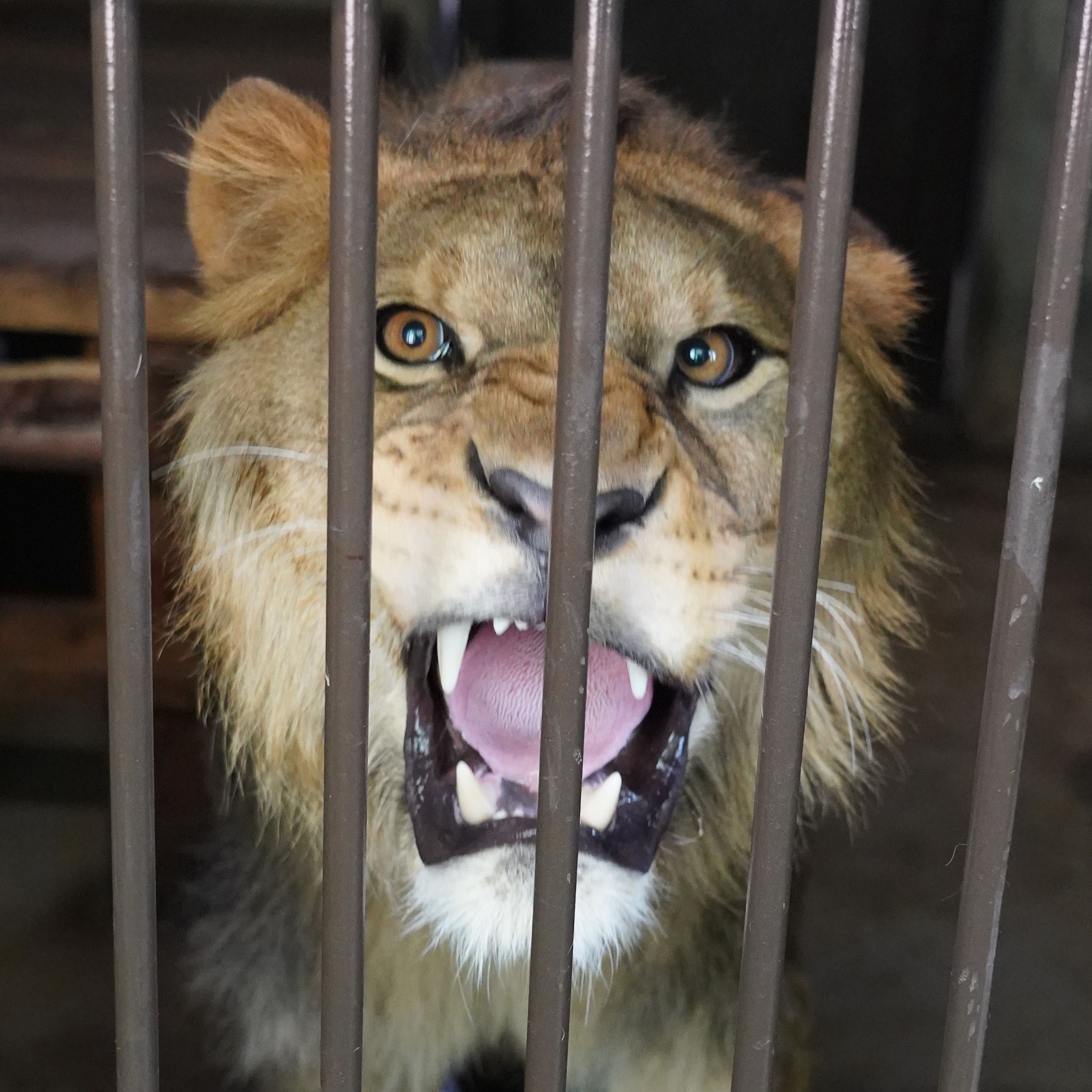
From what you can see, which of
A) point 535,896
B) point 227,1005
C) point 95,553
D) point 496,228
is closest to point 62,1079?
point 227,1005

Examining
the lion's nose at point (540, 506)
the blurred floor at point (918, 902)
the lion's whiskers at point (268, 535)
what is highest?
the lion's nose at point (540, 506)

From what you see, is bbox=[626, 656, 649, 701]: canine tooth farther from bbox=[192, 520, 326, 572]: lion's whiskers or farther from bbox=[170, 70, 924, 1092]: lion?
bbox=[192, 520, 326, 572]: lion's whiskers

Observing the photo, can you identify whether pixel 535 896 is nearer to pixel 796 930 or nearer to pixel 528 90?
pixel 796 930

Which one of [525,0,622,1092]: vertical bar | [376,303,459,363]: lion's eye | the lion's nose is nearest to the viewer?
[525,0,622,1092]: vertical bar

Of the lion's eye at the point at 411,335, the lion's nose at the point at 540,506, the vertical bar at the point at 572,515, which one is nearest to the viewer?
the vertical bar at the point at 572,515

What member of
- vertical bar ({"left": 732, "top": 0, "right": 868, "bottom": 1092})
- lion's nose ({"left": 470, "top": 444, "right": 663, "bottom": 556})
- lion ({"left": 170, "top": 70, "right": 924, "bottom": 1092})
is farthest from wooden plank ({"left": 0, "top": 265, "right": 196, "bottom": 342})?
vertical bar ({"left": 732, "top": 0, "right": 868, "bottom": 1092})

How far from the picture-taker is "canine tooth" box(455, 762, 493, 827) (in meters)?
0.91

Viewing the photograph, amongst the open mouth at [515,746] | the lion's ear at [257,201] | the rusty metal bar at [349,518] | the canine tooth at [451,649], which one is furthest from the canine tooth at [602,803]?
the lion's ear at [257,201]

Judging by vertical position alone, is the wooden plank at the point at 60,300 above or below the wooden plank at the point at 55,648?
above

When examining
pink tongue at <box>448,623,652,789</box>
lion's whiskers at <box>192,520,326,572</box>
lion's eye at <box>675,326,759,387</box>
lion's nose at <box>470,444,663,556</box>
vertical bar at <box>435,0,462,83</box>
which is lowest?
pink tongue at <box>448,623,652,789</box>

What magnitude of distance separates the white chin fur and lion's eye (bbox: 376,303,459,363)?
0.36 m

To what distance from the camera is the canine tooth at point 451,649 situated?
2.84 ft

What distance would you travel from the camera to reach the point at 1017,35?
849mm

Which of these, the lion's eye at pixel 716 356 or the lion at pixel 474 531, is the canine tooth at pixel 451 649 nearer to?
the lion at pixel 474 531
